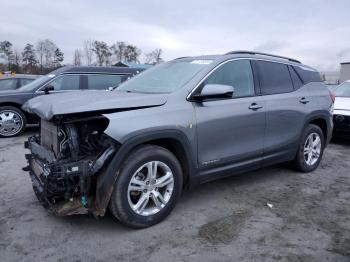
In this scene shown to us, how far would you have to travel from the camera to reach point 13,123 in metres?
7.91

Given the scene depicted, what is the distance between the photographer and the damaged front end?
290cm

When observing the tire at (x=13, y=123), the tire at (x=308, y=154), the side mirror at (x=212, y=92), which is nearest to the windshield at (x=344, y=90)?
the tire at (x=308, y=154)

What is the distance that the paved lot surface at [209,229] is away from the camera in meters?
2.85

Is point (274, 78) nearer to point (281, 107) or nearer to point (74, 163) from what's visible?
point (281, 107)

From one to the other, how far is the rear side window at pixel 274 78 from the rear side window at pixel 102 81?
5504mm

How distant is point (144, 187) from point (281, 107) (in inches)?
91.8

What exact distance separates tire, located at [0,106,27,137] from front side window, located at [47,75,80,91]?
3.52 ft

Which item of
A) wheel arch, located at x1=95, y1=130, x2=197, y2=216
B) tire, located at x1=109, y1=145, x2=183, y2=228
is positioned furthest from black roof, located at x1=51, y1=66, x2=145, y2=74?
tire, located at x1=109, y1=145, x2=183, y2=228

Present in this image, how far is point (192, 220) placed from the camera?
3.50 m

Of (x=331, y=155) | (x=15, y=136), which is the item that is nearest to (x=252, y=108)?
(x=331, y=155)

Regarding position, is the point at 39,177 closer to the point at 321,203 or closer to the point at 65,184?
the point at 65,184

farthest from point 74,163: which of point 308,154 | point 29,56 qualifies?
point 29,56

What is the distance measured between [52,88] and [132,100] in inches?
218

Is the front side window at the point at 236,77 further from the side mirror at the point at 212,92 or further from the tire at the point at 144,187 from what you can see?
the tire at the point at 144,187
